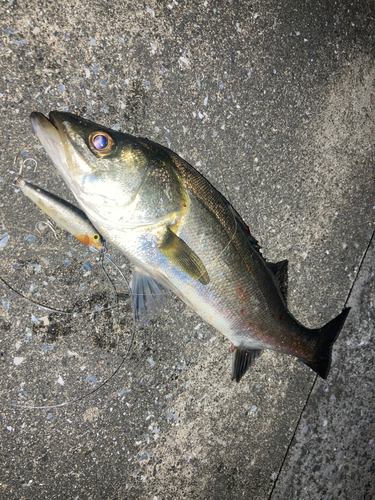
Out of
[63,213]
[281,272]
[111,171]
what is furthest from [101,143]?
[281,272]

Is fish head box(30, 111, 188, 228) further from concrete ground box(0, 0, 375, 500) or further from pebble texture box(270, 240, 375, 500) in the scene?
pebble texture box(270, 240, 375, 500)

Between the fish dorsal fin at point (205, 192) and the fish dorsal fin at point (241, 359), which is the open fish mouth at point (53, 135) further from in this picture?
the fish dorsal fin at point (241, 359)

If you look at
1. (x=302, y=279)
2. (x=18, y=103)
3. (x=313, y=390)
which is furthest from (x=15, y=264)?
(x=313, y=390)

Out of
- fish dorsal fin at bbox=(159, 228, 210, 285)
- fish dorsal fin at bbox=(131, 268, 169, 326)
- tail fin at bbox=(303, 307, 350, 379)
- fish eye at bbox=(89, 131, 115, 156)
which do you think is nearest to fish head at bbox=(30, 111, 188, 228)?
fish eye at bbox=(89, 131, 115, 156)

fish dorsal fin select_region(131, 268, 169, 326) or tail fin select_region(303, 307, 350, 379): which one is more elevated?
fish dorsal fin select_region(131, 268, 169, 326)

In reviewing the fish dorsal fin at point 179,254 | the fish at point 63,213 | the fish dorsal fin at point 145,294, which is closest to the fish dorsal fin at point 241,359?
the fish dorsal fin at point 145,294
